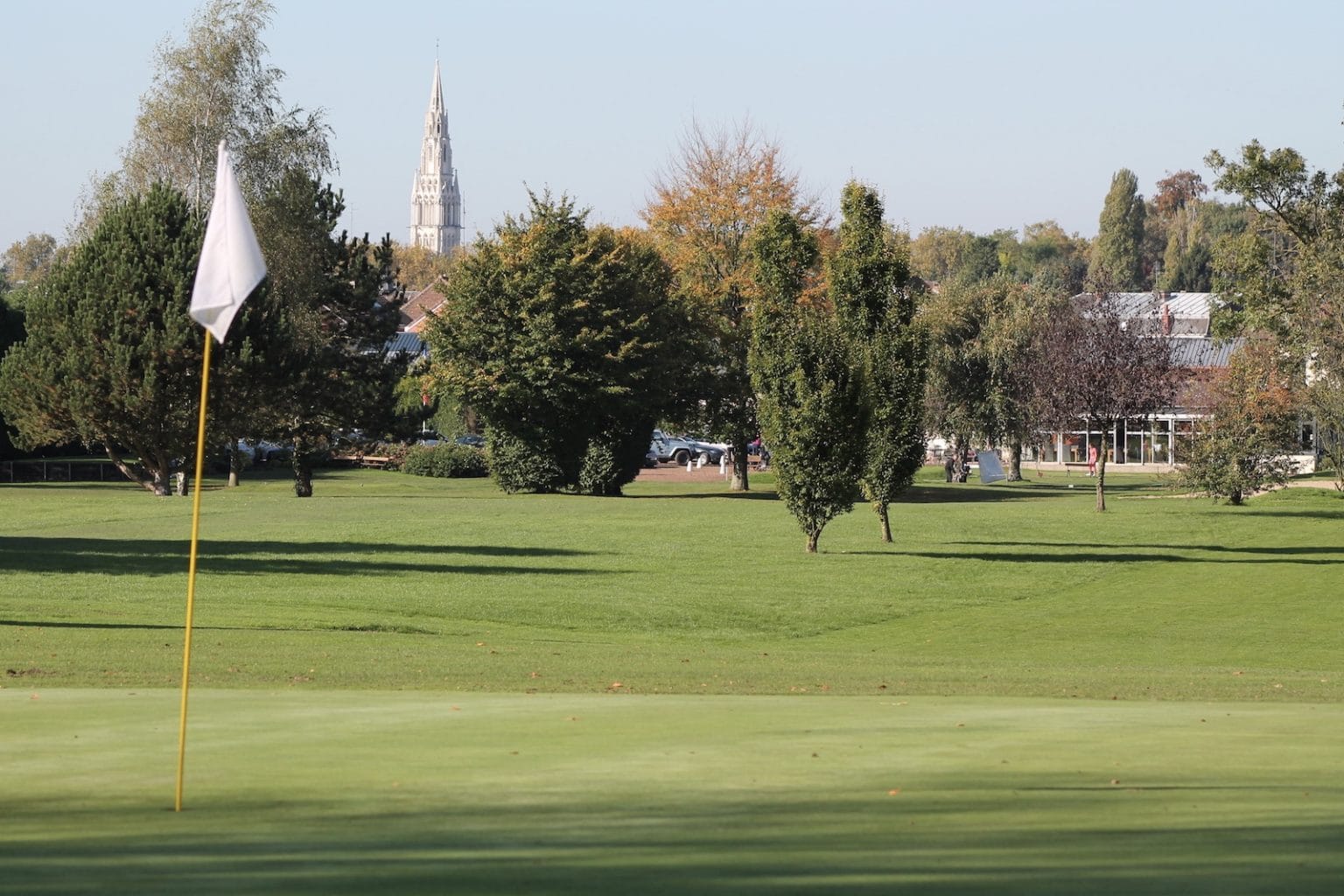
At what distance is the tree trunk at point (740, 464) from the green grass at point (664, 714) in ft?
76.5

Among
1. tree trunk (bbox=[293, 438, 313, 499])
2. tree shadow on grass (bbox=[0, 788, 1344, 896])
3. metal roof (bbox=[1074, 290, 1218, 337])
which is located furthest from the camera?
metal roof (bbox=[1074, 290, 1218, 337])

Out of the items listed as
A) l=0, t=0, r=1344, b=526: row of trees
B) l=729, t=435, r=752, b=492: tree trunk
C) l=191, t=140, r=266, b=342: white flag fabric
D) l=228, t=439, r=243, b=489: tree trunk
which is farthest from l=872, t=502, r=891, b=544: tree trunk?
l=228, t=439, r=243, b=489: tree trunk

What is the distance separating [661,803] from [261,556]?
27306mm

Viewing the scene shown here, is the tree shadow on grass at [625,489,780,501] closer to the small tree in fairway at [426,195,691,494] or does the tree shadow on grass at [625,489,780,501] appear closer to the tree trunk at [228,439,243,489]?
the small tree in fairway at [426,195,691,494]

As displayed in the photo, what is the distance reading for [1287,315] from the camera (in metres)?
51.4

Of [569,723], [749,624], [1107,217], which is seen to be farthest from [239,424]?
[1107,217]

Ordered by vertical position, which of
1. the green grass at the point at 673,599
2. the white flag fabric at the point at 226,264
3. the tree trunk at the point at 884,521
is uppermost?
the white flag fabric at the point at 226,264

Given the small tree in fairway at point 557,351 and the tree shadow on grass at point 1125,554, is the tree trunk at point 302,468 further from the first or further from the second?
the tree shadow on grass at point 1125,554

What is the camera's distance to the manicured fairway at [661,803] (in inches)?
274

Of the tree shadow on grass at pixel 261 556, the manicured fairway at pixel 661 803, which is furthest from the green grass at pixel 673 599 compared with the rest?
the manicured fairway at pixel 661 803

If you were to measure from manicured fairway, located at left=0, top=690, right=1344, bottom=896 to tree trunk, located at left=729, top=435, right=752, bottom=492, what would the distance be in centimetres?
5358

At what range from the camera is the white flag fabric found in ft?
29.2

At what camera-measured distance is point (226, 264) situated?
29.5 ft

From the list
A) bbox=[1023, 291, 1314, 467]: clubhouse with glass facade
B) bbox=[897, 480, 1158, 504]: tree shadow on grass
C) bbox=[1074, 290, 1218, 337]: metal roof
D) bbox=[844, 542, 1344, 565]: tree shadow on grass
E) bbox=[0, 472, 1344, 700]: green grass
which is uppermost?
bbox=[1074, 290, 1218, 337]: metal roof
